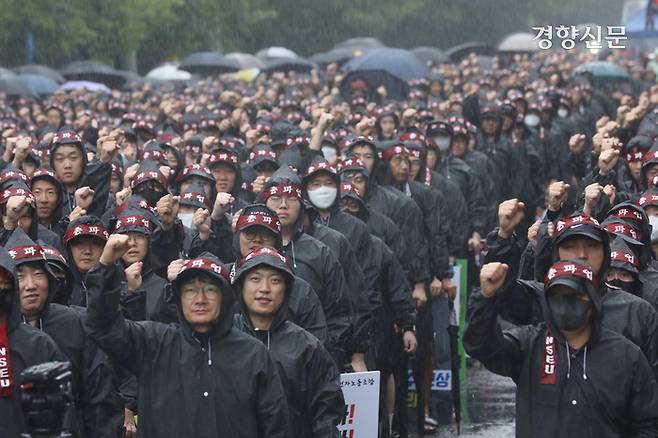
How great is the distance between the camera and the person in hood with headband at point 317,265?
9.98m

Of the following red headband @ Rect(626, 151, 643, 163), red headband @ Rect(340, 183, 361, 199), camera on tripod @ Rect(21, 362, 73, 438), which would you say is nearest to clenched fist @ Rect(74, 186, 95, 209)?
red headband @ Rect(340, 183, 361, 199)

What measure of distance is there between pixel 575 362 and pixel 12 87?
23643mm

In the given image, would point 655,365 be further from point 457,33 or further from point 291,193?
point 457,33

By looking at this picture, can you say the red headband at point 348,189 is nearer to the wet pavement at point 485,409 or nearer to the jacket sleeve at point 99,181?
the jacket sleeve at point 99,181

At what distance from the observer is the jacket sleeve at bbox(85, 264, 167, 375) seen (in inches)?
269

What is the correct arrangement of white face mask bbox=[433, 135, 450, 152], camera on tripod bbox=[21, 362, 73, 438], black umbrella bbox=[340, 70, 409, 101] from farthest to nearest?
black umbrella bbox=[340, 70, 409, 101]
white face mask bbox=[433, 135, 450, 152]
camera on tripod bbox=[21, 362, 73, 438]

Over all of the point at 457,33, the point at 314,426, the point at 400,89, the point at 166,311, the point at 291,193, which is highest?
the point at 457,33

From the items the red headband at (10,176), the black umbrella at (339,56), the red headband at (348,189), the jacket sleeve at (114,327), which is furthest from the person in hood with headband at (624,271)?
the black umbrella at (339,56)

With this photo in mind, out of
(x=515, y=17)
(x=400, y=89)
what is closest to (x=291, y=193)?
(x=400, y=89)

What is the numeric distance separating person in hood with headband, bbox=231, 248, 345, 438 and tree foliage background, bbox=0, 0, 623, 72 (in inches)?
1215

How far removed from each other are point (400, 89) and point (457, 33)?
103 ft

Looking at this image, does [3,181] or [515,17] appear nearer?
[3,181]

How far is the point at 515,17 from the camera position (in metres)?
63.9

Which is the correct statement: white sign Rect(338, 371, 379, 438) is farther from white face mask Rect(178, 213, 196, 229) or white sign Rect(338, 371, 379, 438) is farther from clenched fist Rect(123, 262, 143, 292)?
white face mask Rect(178, 213, 196, 229)
